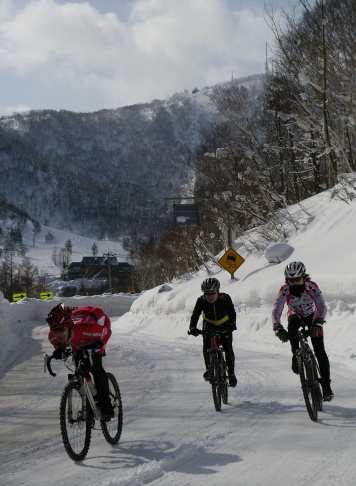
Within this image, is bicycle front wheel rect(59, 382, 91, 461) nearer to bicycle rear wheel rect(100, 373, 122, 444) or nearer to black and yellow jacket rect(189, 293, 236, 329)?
bicycle rear wheel rect(100, 373, 122, 444)

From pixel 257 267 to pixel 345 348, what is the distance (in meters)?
13.3

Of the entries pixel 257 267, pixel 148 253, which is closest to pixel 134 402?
pixel 257 267

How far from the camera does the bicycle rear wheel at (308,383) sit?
7.22 m

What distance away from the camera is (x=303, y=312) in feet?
26.4

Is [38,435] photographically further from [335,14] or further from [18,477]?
[335,14]

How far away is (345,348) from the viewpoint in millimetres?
14578

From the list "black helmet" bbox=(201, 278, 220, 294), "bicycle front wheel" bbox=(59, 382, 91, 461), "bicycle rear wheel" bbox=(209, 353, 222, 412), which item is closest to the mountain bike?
"bicycle rear wheel" bbox=(209, 353, 222, 412)

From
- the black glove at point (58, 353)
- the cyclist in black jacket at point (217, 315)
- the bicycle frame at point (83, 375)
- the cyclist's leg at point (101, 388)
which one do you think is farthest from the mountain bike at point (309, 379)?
the black glove at point (58, 353)

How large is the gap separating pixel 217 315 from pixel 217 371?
88 cm

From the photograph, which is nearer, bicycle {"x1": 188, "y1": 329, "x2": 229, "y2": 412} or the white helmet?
the white helmet

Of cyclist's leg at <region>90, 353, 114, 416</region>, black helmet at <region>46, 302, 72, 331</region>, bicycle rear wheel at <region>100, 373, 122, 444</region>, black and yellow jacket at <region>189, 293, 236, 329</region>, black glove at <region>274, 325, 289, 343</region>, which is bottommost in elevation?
bicycle rear wheel at <region>100, 373, 122, 444</region>

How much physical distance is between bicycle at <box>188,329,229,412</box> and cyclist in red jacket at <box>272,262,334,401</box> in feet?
3.85

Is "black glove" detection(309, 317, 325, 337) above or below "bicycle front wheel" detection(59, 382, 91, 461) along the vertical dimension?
above

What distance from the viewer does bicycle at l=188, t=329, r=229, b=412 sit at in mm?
8367
